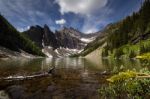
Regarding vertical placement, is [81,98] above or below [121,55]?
below

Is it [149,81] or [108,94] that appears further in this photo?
[108,94]

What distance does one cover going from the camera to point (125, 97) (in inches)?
834

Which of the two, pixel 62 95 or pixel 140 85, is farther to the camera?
pixel 62 95

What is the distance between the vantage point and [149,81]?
17125mm

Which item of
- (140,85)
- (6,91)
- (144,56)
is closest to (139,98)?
(140,85)

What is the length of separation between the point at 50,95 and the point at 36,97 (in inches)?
76.3

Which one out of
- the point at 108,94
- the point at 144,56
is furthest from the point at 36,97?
the point at 144,56

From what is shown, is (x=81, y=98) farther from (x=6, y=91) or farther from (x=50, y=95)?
(x=6, y=91)

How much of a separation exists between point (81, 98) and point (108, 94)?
4.03 meters

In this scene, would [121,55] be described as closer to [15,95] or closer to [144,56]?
[15,95]

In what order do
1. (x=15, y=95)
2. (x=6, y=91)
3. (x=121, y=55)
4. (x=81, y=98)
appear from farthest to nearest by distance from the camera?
1. (x=121, y=55)
2. (x=6, y=91)
3. (x=15, y=95)
4. (x=81, y=98)

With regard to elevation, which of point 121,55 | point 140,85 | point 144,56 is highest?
point 121,55

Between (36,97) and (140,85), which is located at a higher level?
(140,85)

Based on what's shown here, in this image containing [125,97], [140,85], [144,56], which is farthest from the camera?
[125,97]
